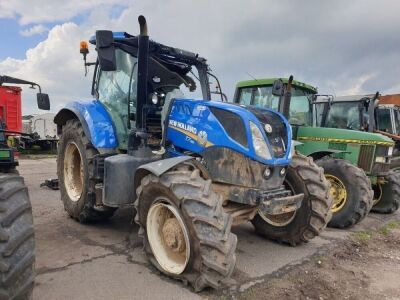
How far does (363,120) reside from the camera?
779 centimetres

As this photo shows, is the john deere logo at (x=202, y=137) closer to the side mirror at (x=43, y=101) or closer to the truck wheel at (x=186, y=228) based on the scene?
the truck wheel at (x=186, y=228)

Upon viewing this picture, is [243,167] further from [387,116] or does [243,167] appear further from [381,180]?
[387,116]

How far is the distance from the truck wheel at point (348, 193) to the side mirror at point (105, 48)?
13.6 feet

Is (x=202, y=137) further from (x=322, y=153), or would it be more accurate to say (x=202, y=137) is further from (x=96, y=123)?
(x=322, y=153)

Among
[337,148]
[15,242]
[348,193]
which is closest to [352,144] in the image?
[337,148]

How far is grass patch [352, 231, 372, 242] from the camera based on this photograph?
559 centimetres

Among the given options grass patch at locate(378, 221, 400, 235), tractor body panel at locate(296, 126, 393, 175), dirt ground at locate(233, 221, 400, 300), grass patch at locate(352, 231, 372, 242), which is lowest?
grass patch at locate(378, 221, 400, 235)

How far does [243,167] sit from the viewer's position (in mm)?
3889

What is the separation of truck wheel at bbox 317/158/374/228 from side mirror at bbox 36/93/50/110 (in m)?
4.57

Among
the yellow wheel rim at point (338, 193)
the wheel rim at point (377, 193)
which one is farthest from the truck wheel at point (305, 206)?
the wheel rim at point (377, 193)

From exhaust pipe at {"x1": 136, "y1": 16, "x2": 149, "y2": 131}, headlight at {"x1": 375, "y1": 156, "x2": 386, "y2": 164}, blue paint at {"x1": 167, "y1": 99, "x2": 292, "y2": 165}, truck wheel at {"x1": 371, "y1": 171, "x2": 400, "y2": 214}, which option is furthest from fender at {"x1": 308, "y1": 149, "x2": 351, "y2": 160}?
exhaust pipe at {"x1": 136, "y1": 16, "x2": 149, "y2": 131}

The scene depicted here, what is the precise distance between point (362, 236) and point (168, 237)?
11.2ft

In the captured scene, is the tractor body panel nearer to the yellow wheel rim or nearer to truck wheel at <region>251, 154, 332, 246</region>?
the yellow wheel rim

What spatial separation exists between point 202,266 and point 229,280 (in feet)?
1.84
